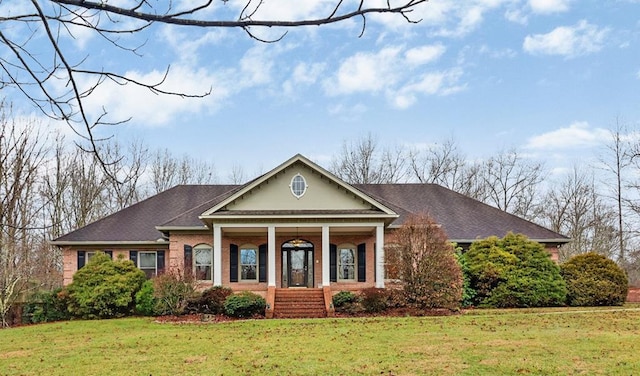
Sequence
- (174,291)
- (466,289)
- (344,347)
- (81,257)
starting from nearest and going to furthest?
(344,347)
(174,291)
(466,289)
(81,257)

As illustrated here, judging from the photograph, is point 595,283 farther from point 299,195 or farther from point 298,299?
point 299,195

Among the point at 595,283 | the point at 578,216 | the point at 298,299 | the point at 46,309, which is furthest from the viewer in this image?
the point at 578,216

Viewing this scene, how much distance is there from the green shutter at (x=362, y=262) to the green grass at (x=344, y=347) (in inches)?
254

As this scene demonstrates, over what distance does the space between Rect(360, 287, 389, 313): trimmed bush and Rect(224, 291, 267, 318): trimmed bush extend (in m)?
3.60

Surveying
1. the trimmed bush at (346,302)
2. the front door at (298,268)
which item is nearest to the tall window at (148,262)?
the front door at (298,268)

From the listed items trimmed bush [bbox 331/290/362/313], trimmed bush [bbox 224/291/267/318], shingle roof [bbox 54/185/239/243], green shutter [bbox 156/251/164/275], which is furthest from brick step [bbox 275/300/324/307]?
green shutter [bbox 156/251/164/275]

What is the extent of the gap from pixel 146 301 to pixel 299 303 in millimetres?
5585

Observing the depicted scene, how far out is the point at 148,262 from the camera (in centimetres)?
2677

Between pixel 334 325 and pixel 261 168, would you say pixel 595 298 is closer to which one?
pixel 334 325

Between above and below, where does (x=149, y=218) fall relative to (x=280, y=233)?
above

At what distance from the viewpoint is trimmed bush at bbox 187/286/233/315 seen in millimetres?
21219

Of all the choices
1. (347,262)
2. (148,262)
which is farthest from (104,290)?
(347,262)

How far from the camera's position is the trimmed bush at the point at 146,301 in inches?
861

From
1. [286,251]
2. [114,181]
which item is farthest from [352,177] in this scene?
[114,181]
